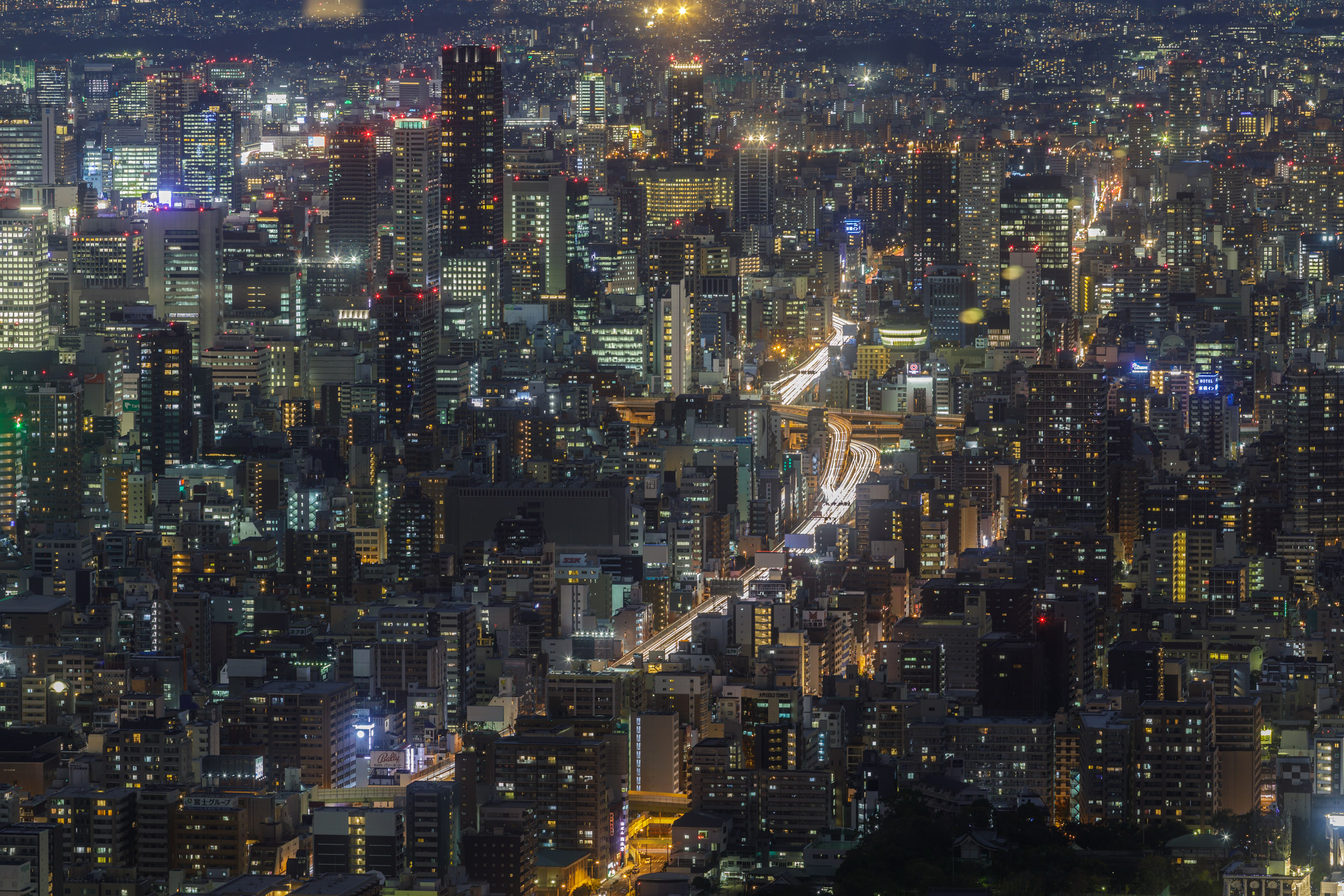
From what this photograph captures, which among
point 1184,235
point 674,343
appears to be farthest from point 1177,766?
point 1184,235

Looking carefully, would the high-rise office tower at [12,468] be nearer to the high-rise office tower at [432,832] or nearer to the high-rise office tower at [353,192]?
the high-rise office tower at [432,832]

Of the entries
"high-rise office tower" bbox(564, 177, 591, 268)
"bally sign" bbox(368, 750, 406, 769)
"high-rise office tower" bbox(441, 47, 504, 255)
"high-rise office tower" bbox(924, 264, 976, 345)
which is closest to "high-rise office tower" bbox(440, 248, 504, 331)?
"high-rise office tower" bbox(441, 47, 504, 255)

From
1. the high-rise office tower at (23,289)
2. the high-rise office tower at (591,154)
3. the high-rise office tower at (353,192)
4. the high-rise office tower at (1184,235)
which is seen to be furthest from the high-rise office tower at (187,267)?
the high-rise office tower at (1184,235)

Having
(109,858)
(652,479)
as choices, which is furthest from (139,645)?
(652,479)

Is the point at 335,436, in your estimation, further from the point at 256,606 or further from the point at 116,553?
the point at 256,606

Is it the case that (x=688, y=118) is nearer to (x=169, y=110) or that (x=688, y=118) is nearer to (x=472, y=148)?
(x=472, y=148)

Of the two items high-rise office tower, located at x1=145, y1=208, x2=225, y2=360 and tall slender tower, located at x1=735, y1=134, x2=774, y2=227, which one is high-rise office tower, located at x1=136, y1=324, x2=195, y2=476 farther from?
tall slender tower, located at x1=735, y1=134, x2=774, y2=227

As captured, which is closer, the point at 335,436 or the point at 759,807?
the point at 759,807

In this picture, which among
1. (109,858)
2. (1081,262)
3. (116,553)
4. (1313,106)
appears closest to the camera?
(109,858)
